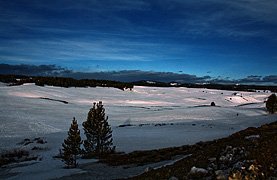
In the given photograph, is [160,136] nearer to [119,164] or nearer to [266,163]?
[119,164]

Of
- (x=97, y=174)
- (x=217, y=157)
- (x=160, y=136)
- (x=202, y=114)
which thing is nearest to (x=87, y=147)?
(x=97, y=174)

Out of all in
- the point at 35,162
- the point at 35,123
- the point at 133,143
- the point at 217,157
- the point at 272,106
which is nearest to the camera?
the point at 217,157

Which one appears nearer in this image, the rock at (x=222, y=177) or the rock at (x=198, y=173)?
the rock at (x=222, y=177)

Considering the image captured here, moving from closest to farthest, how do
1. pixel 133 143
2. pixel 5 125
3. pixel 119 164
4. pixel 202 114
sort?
pixel 119 164, pixel 133 143, pixel 5 125, pixel 202 114

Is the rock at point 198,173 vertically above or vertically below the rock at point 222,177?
below

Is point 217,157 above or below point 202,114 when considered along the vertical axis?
above

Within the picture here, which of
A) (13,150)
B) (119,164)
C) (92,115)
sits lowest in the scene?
(13,150)

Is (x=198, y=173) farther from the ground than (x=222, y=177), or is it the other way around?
(x=222, y=177)

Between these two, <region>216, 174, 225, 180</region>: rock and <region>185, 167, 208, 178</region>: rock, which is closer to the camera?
<region>216, 174, 225, 180</region>: rock

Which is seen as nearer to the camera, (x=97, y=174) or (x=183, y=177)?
(x=183, y=177)

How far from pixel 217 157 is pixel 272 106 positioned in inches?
2451

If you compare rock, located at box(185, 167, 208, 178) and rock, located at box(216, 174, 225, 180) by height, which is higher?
rock, located at box(216, 174, 225, 180)

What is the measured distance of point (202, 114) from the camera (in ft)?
165

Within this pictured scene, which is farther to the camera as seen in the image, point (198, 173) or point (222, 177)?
point (198, 173)
